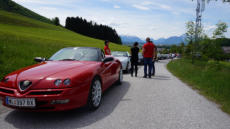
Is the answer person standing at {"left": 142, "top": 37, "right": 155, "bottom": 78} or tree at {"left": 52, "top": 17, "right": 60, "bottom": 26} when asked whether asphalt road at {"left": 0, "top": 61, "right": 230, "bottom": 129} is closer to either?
person standing at {"left": 142, "top": 37, "right": 155, "bottom": 78}

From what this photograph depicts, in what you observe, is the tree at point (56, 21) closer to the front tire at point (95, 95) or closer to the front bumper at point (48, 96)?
the front tire at point (95, 95)

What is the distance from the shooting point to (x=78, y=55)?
4.67 meters

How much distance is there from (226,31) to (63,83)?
1894 inches

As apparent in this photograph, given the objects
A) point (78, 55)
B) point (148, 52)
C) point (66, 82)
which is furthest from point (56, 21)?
point (66, 82)

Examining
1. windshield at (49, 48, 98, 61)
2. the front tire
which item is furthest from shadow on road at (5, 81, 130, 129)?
windshield at (49, 48, 98, 61)

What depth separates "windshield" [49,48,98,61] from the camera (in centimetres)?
456

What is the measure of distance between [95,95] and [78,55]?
1348mm

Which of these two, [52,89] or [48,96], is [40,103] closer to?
[48,96]

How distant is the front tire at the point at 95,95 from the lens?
3635mm

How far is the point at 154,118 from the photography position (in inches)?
132

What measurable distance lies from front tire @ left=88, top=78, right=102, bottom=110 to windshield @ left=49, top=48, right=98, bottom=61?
811mm

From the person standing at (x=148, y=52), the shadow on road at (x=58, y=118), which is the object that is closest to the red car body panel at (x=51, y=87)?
the shadow on road at (x=58, y=118)

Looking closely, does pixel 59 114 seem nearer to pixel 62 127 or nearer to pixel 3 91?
pixel 62 127

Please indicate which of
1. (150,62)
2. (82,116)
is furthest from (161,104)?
(150,62)
